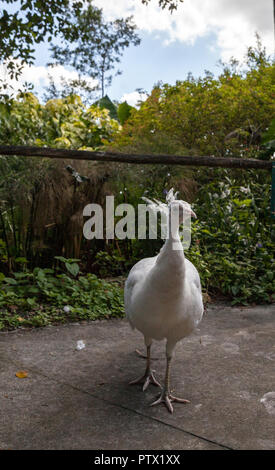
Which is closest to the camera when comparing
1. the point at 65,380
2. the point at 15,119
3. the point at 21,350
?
the point at 65,380

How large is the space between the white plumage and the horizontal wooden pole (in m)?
1.29

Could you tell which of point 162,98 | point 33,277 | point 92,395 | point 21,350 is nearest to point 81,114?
point 162,98

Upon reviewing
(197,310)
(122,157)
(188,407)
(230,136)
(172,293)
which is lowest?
(188,407)

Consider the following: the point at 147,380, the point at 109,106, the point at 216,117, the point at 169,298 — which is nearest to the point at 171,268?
the point at 169,298

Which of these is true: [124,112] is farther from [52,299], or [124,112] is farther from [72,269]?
[52,299]

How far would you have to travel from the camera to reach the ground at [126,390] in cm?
213

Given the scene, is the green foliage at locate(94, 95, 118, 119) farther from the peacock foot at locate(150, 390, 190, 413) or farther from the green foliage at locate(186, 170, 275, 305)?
the peacock foot at locate(150, 390, 190, 413)

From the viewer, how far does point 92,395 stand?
2.58m

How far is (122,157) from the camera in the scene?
12.0ft

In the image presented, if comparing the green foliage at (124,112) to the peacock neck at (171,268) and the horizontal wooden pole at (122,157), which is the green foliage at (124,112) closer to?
the horizontal wooden pole at (122,157)

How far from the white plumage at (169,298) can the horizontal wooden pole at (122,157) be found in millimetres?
1286

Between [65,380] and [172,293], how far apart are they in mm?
945

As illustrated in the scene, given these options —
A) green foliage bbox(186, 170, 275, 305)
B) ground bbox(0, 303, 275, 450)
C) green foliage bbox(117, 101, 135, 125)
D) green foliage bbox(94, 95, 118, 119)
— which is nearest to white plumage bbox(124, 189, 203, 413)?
ground bbox(0, 303, 275, 450)

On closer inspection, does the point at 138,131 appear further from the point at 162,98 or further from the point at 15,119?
the point at 15,119
